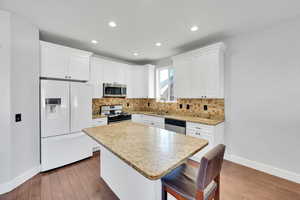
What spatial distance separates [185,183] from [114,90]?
10.4 ft

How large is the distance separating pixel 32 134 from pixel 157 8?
303cm

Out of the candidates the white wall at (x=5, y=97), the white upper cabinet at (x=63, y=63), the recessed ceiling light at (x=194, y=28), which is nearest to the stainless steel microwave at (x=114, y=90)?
the white upper cabinet at (x=63, y=63)

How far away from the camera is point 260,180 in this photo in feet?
7.02

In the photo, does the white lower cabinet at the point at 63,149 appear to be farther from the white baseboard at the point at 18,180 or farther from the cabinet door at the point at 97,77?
the cabinet door at the point at 97,77

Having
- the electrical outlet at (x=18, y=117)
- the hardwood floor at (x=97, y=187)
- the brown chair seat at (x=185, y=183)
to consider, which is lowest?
the hardwood floor at (x=97, y=187)

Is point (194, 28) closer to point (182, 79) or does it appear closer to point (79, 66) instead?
point (182, 79)

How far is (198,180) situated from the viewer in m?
0.95

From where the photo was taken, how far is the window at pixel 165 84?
4.12 meters

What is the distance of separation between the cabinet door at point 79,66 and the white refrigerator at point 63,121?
0.85 ft

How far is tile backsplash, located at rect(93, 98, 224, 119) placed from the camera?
3.03 metres

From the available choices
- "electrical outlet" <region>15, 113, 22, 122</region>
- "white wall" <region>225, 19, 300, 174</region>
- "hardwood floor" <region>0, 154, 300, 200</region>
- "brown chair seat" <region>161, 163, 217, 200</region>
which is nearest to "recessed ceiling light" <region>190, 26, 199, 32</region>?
"white wall" <region>225, 19, 300, 174</region>

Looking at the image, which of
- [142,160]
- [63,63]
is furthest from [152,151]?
[63,63]

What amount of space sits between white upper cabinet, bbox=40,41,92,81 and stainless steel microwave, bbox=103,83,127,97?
63 cm

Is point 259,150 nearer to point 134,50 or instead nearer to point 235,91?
point 235,91
